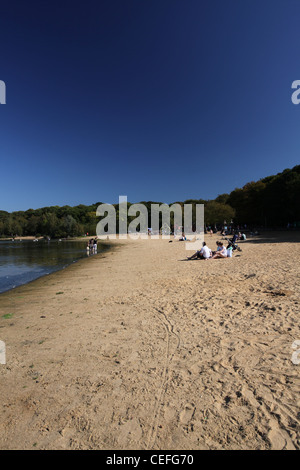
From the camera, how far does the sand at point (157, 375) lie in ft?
8.66

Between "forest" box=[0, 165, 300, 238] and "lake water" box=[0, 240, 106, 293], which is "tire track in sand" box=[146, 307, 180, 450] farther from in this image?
"forest" box=[0, 165, 300, 238]

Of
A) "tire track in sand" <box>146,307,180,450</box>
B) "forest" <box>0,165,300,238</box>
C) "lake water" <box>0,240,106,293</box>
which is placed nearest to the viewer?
"tire track in sand" <box>146,307,180,450</box>

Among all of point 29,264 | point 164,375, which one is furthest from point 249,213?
point 164,375

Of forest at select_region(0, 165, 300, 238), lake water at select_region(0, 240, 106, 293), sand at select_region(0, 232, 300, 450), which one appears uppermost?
forest at select_region(0, 165, 300, 238)

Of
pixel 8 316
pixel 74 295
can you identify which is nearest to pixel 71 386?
pixel 8 316

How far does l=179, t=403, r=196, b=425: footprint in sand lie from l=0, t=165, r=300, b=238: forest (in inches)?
1904

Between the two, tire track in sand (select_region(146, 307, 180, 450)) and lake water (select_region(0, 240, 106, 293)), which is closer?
tire track in sand (select_region(146, 307, 180, 450))

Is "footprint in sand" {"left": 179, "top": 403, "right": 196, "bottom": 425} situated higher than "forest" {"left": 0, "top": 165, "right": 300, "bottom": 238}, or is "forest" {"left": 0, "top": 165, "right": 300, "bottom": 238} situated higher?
"forest" {"left": 0, "top": 165, "right": 300, "bottom": 238}

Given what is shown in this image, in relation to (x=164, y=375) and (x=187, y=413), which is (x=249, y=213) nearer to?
(x=164, y=375)

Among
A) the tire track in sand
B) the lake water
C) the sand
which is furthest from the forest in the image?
the tire track in sand

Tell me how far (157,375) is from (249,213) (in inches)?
2814

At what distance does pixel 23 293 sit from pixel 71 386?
8436 mm

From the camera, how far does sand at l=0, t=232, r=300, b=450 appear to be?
2639mm

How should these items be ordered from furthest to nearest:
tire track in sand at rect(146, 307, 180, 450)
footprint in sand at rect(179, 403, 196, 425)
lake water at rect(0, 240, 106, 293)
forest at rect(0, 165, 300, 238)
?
forest at rect(0, 165, 300, 238), lake water at rect(0, 240, 106, 293), footprint in sand at rect(179, 403, 196, 425), tire track in sand at rect(146, 307, 180, 450)
